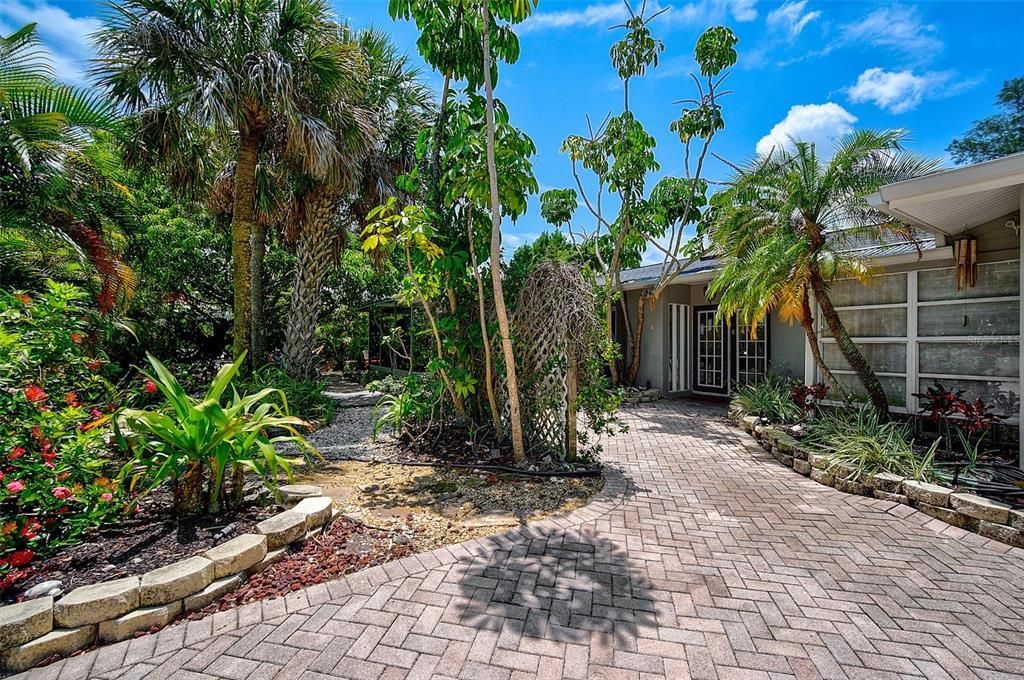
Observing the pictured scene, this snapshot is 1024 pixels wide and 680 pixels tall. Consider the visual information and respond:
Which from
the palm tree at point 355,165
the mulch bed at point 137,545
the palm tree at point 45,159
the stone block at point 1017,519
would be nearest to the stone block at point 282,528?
the mulch bed at point 137,545

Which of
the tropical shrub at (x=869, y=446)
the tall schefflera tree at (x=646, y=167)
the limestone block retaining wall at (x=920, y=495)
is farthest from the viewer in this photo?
the tall schefflera tree at (x=646, y=167)

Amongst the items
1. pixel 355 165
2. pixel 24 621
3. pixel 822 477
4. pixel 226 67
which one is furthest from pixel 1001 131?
pixel 24 621

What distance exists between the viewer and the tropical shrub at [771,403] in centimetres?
680

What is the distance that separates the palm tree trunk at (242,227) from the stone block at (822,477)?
8353 millimetres

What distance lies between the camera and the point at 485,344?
5.16 meters

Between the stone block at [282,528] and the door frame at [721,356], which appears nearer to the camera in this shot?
the stone block at [282,528]

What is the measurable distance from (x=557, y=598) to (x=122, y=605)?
92.0 inches

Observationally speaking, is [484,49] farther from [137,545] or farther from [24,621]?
[24,621]

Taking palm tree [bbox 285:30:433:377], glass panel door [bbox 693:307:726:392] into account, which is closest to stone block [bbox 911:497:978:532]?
glass panel door [bbox 693:307:726:392]

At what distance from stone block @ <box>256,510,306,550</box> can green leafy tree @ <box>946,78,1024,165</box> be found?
3292 cm

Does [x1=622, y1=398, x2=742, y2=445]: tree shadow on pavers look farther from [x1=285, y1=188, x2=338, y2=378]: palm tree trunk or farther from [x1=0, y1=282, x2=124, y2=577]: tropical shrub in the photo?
[x1=285, y1=188, x2=338, y2=378]: palm tree trunk

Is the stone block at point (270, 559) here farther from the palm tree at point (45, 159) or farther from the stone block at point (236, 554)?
the palm tree at point (45, 159)

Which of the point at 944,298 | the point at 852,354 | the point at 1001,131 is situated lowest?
the point at 852,354

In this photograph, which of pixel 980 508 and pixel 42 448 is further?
pixel 980 508
